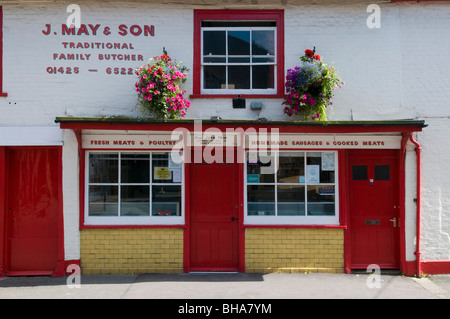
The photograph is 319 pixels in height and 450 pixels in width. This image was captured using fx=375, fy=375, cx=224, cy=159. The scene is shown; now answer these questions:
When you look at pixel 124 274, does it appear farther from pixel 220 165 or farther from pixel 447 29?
pixel 447 29

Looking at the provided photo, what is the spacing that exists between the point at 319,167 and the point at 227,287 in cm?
283

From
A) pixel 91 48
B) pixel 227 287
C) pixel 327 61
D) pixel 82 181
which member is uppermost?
pixel 91 48

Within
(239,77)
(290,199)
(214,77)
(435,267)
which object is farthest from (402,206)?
(214,77)

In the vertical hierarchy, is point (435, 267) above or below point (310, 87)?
below

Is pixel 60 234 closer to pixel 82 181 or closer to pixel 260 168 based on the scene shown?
pixel 82 181

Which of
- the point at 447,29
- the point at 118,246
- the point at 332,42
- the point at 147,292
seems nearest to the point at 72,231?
the point at 118,246

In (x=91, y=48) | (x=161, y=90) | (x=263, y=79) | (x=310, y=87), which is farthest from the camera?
(x=263, y=79)

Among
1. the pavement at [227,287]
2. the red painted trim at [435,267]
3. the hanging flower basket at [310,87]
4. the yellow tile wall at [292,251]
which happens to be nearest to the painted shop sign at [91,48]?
the hanging flower basket at [310,87]

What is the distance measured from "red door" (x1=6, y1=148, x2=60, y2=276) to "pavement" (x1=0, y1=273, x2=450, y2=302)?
1.22 ft

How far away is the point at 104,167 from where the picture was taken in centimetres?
712

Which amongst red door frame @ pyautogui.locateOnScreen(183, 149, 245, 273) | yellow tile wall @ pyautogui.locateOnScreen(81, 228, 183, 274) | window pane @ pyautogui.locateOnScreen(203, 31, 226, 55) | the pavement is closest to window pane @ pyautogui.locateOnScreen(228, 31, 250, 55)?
window pane @ pyautogui.locateOnScreen(203, 31, 226, 55)

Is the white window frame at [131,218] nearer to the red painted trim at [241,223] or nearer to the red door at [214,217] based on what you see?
the red door at [214,217]

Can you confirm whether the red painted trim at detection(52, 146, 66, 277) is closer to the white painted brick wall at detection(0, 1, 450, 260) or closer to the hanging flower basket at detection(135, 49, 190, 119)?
the white painted brick wall at detection(0, 1, 450, 260)

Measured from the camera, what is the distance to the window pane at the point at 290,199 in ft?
23.6
